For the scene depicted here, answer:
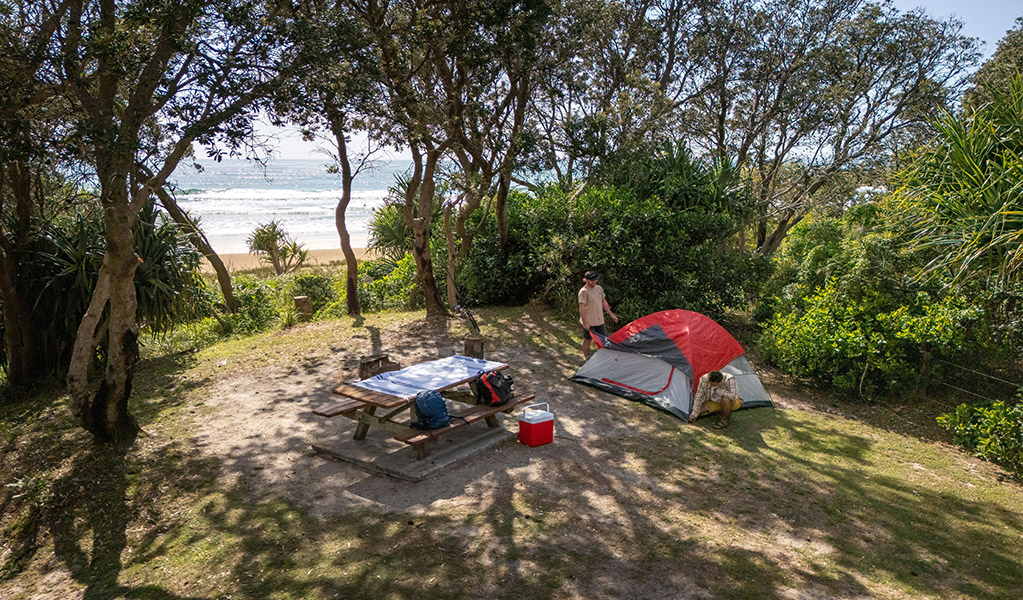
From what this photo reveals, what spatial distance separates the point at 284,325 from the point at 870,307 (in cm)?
1042

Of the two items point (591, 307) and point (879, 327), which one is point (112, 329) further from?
point (879, 327)

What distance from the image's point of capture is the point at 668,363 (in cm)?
900

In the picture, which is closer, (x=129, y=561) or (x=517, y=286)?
(x=129, y=561)

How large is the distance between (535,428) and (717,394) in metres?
2.64

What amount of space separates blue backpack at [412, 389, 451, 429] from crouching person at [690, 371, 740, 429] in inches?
131

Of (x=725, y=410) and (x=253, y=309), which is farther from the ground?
(x=253, y=309)

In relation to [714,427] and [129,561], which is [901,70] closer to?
[714,427]

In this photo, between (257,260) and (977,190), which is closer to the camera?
(977,190)

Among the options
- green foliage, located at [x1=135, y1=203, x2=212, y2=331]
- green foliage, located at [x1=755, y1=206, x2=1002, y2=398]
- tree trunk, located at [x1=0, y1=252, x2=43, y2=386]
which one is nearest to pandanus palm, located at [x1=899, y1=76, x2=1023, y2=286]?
green foliage, located at [x1=755, y1=206, x2=1002, y2=398]

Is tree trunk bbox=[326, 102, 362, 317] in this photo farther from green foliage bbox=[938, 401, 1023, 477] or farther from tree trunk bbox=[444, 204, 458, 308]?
green foliage bbox=[938, 401, 1023, 477]

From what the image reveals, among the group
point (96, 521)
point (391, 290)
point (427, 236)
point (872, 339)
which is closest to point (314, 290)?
point (391, 290)

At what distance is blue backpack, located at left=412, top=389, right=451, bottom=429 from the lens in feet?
21.9

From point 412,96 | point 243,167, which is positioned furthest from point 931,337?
point 243,167

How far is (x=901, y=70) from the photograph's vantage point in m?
17.4
